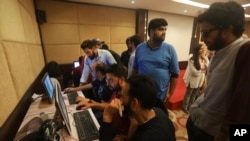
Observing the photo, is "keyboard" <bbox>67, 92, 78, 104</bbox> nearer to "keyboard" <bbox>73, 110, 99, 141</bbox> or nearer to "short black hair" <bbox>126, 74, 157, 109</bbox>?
"keyboard" <bbox>73, 110, 99, 141</bbox>

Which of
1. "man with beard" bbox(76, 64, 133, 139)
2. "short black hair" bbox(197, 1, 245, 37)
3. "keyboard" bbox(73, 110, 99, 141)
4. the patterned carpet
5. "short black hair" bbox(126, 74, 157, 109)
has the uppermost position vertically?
"short black hair" bbox(197, 1, 245, 37)

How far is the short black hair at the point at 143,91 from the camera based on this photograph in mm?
848

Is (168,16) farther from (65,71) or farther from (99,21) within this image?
(65,71)

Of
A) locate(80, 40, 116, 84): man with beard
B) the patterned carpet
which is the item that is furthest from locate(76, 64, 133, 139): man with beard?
the patterned carpet

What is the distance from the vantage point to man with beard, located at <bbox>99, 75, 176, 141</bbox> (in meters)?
0.79

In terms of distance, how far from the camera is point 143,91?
0.86 m

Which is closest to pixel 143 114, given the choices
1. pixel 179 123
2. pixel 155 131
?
pixel 155 131

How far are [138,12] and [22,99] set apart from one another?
4.07 m

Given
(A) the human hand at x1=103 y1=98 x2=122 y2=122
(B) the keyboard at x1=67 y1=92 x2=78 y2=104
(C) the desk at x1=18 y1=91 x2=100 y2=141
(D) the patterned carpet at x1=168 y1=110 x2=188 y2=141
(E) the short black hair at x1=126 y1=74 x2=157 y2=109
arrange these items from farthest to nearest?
(D) the patterned carpet at x1=168 y1=110 x2=188 y2=141 → (B) the keyboard at x1=67 y1=92 x2=78 y2=104 → (C) the desk at x1=18 y1=91 x2=100 y2=141 → (A) the human hand at x1=103 y1=98 x2=122 y2=122 → (E) the short black hair at x1=126 y1=74 x2=157 y2=109

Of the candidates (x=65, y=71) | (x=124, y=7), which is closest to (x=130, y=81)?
(x=65, y=71)

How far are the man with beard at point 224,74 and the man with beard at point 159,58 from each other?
657 mm

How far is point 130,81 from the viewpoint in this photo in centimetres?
91

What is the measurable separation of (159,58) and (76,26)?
9.99 ft

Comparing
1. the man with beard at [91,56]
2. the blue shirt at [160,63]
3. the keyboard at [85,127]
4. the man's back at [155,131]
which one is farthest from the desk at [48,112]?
the blue shirt at [160,63]
